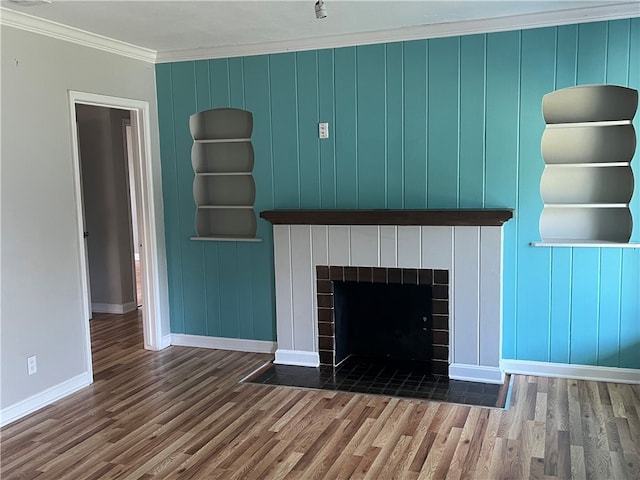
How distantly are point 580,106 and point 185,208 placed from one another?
3.21m

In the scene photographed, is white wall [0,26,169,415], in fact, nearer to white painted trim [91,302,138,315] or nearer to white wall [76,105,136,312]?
white wall [76,105,136,312]

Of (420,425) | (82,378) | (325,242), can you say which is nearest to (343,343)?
(325,242)

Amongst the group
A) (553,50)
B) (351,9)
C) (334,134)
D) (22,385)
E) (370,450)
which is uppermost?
(351,9)

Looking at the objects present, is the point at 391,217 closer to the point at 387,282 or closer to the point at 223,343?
the point at 387,282

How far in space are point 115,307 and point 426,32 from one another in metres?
4.38

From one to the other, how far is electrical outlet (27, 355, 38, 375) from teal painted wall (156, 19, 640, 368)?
5.34 ft

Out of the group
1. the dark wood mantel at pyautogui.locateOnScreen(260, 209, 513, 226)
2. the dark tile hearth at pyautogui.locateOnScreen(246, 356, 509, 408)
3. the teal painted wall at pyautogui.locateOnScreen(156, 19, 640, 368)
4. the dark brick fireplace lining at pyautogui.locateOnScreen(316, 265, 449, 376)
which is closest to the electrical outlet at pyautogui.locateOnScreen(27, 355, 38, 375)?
the dark tile hearth at pyautogui.locateOnScreen(246, 356, 509, 408)

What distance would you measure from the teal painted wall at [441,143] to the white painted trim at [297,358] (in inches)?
13.2

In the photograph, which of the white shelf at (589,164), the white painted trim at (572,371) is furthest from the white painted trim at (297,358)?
the white shelf at (589,164)

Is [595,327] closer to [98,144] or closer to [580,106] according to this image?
[580,106]

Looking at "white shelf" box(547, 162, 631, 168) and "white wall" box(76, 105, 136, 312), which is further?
"white wall" box(76, 105, 136, 312)

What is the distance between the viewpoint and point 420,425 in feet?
11.4

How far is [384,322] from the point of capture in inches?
183

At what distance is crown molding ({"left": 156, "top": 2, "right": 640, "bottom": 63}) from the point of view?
3803 millimetres
